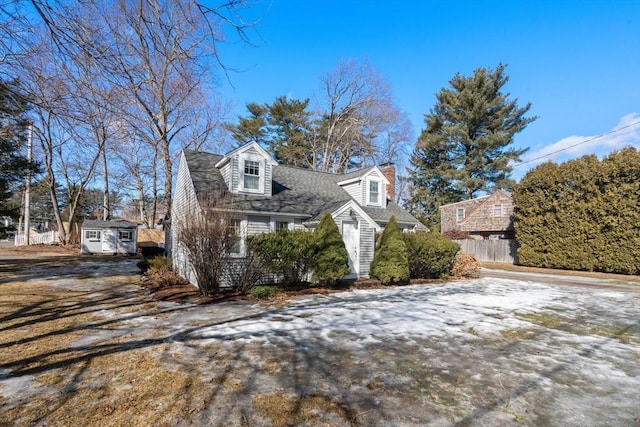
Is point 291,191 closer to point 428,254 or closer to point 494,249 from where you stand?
point 428,254

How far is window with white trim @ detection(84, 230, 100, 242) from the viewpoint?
25.1 m

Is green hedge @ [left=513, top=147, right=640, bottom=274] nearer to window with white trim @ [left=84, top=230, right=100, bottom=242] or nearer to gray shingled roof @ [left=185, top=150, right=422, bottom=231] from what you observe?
gray shingled roof @ [left=185, top=150, right=422, bottom=231]

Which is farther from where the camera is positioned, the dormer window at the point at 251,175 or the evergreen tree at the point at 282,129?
the evergreen tree at the point at 282,129

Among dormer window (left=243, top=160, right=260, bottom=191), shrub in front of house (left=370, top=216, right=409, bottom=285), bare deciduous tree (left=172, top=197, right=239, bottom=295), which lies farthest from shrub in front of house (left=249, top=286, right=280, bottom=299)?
dormer window (left=243, top=160, right=260, bottom=191)

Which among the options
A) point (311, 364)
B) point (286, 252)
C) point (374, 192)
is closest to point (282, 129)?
point (374, 192)

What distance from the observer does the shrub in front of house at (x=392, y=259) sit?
12.3m

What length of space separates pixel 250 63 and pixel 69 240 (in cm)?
3325

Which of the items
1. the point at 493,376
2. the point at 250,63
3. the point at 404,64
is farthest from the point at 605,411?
the point at 404,64

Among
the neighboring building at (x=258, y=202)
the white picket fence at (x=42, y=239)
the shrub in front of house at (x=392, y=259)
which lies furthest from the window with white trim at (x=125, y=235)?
the shrub in front of house at (x=392, y=259)

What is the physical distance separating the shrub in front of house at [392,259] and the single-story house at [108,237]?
2196cm

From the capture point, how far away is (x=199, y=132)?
2639 centimetres

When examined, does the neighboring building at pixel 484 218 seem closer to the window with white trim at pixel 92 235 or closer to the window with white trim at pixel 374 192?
the window with white trim at pixel 374 192

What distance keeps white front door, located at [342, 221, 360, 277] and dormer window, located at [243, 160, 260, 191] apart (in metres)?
3.90

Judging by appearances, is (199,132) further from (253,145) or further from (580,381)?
(580,381)
